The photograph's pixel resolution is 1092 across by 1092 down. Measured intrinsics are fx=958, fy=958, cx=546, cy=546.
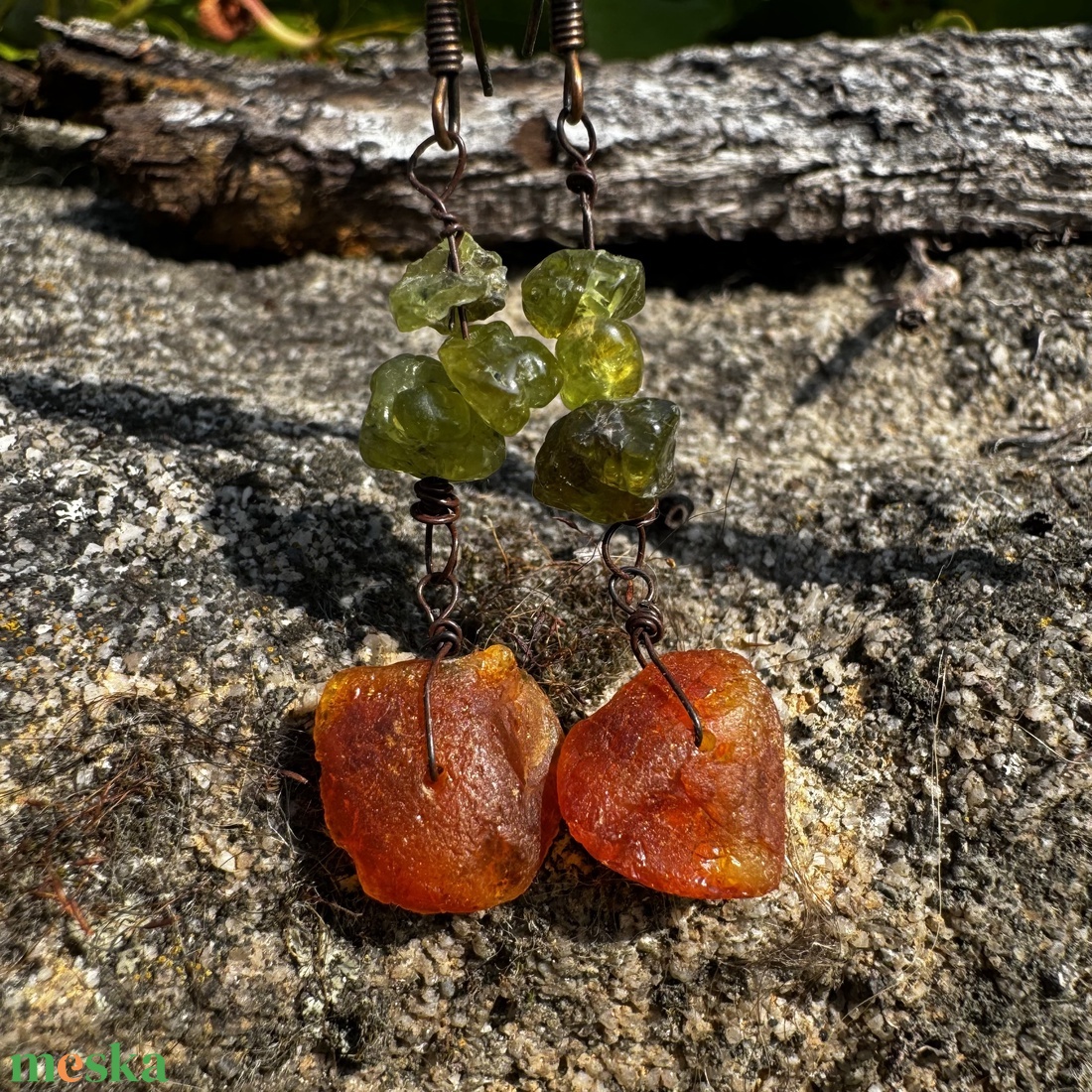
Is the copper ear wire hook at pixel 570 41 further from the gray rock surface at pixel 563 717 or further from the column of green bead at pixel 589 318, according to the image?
the gray rock surface at pixel 563 717

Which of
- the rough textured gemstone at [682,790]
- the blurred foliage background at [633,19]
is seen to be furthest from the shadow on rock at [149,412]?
the blurred foliage background at [633,19]

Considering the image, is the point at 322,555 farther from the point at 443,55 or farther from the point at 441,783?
the point at 443,55

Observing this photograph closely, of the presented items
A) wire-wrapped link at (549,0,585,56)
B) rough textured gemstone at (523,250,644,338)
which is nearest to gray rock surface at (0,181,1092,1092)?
rough textured gemstone at (523,250,644,338)

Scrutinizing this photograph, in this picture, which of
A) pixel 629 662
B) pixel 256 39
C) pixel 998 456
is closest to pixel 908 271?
pixel 998 456

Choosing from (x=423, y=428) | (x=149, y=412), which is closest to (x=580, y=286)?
(x=423, y=428)

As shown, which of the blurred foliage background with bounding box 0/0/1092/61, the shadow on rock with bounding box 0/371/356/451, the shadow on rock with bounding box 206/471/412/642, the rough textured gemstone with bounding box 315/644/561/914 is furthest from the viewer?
the blurred foliage background with bounding box 0/0/1092/61

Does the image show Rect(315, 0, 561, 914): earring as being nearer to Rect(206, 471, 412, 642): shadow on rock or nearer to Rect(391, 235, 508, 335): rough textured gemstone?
Rect(391, 235, 508, 335): rough textured gemstone

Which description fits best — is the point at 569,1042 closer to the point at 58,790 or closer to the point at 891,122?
the point at 58,790
